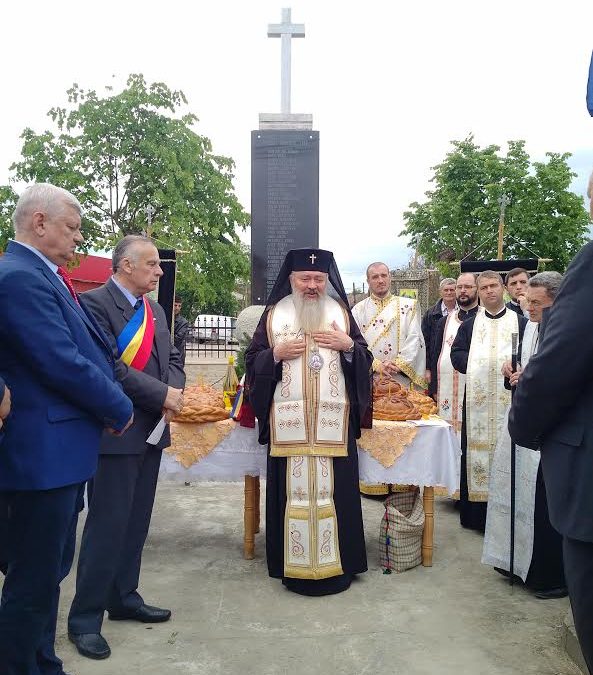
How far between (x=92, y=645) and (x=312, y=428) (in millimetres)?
1815

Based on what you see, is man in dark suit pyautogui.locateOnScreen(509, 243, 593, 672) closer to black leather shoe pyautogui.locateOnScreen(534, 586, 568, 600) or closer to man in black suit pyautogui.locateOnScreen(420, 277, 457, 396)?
black leather shoe pyautogui.locateOnScreen(534, 586, 568, 600)

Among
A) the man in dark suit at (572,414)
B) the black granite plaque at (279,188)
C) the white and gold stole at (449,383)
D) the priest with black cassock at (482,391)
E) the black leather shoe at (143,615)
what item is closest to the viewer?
the man in dark suit at (572,414)

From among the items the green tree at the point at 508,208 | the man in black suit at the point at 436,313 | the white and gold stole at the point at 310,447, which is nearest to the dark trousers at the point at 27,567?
the white and gold stole at the point at 310,447

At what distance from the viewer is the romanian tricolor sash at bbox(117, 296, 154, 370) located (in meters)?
3.68

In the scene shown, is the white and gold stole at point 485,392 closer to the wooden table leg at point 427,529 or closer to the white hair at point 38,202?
the wooden table leg at point 427,529

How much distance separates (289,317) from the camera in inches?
186

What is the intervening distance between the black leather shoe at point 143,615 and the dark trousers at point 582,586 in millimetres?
2492

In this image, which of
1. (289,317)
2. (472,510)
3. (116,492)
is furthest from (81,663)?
(472,510)

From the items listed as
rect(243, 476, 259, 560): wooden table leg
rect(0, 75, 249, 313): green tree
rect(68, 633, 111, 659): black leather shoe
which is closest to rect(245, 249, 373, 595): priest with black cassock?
rect(243, 476, 259, 560): wooden table leg

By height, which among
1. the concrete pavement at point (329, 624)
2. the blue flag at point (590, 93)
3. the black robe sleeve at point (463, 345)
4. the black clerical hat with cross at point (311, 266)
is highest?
the blue flag at point (590, 93)

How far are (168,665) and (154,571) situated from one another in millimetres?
1394

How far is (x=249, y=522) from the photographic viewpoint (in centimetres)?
501

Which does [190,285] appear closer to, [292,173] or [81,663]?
[292,173]

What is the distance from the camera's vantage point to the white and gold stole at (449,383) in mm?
6789
